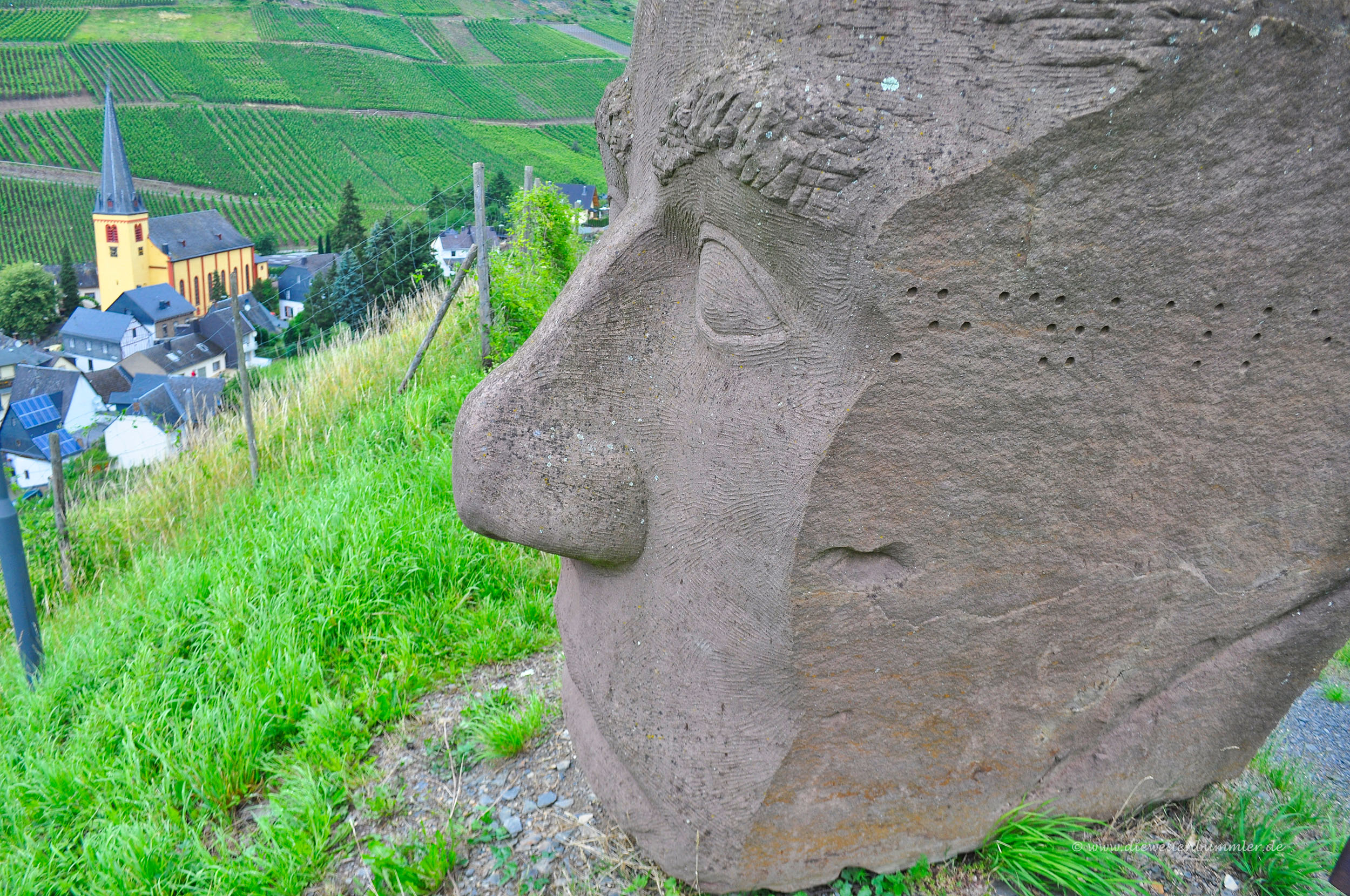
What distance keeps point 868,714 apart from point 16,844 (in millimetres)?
2770

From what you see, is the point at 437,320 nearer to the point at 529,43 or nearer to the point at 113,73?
the point at 529,43

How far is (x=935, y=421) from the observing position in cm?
163

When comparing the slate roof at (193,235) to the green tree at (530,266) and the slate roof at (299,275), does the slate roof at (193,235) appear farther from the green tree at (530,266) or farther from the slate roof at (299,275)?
the green tree at (530,266)

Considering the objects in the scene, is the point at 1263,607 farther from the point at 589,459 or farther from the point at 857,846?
the point at 589,459

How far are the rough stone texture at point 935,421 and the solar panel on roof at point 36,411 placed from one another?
15122mm

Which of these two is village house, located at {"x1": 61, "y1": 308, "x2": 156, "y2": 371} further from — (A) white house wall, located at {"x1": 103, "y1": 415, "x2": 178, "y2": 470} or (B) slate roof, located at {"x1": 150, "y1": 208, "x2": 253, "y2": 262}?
(A) white house wall, located at {"x1": 103, "y1": 415, "x2": 178, "y2": 470}

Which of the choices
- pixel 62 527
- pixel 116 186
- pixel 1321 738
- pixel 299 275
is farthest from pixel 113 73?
pixel 1321 738

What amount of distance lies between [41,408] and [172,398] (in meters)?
4.27

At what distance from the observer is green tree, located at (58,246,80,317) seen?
18.9m

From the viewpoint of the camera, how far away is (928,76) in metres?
1.40

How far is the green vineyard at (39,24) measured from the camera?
27.4 metres

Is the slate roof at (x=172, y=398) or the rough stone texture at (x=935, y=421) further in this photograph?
the slate roof at (x=172, y=398)

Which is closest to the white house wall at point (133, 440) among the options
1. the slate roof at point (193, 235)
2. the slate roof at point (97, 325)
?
the slate roof at point (97, 325)

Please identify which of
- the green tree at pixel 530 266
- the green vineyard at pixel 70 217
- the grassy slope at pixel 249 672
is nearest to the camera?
the grassy slope at pixel 249 672
